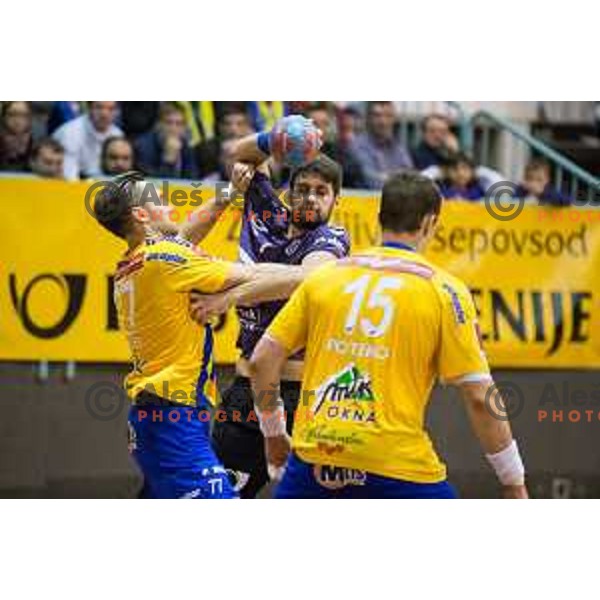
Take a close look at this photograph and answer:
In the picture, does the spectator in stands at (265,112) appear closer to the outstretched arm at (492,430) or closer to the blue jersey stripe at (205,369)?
the blue jersey stripe at (205,369)

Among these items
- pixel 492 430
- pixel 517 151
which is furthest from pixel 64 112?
pixel 492 430

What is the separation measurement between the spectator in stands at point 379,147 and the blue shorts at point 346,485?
6838 mm

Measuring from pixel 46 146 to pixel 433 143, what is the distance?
3.72 metres

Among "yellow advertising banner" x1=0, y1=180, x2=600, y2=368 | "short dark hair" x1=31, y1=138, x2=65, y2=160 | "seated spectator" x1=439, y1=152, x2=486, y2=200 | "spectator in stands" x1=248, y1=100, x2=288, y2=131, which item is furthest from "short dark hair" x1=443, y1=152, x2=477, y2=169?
"short dark hair" x1=31, y1=138, x2=65, y2=160

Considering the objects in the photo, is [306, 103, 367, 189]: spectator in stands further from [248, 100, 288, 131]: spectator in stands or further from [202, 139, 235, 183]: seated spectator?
[202, 139, 235, 183]: seated spectator

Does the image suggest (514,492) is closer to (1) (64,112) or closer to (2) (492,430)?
(2) (492,430)

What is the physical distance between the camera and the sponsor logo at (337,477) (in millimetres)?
6375

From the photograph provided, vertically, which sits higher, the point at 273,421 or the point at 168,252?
the point at 168,252

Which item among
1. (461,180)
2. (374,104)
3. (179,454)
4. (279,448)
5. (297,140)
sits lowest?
(179,454)

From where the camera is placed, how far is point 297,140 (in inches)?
325

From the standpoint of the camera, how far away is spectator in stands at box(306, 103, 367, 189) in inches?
508

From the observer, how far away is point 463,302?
6.38m

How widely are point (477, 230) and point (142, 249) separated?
541 centimetres

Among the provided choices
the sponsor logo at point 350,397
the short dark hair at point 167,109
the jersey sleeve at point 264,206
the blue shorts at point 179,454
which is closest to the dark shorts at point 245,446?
the blue shorts at point 179,454
